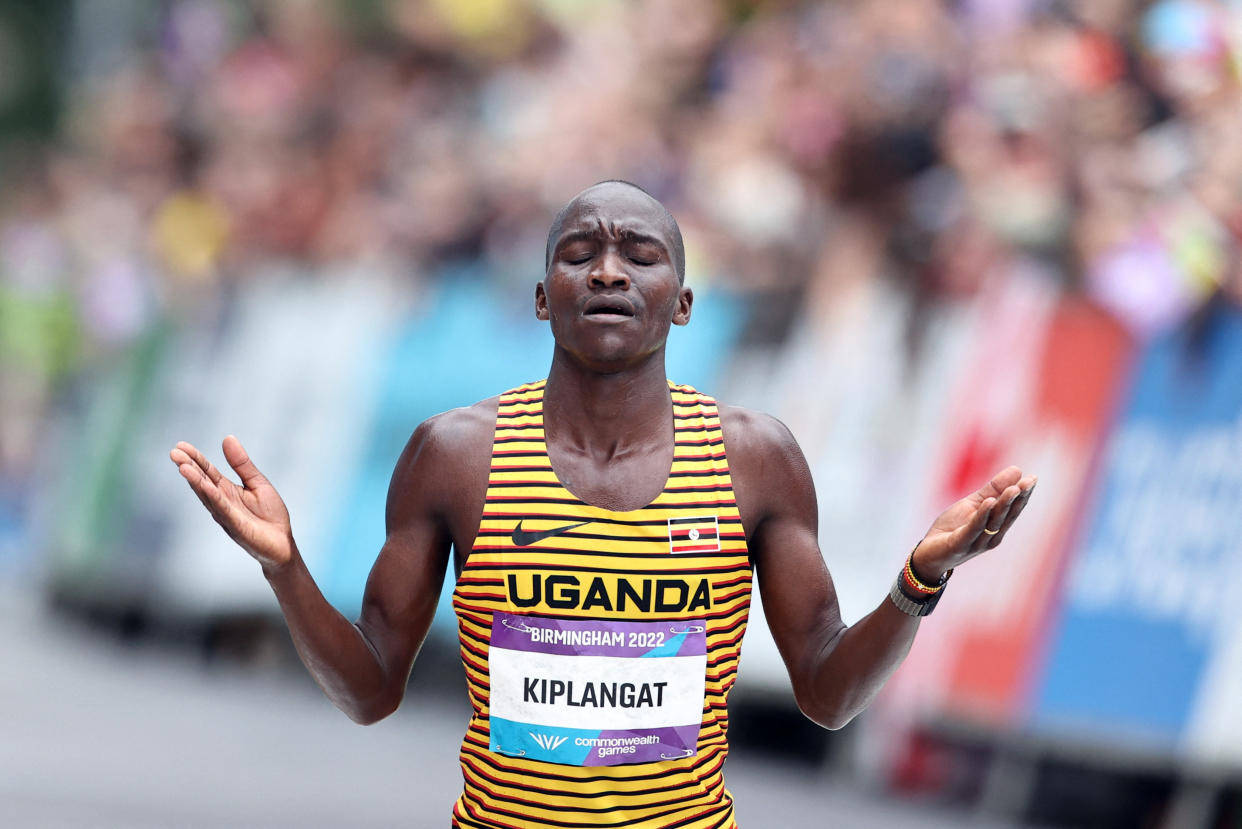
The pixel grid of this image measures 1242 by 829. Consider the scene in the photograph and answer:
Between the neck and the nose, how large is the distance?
17cm

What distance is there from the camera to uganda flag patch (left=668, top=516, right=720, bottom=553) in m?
2.88

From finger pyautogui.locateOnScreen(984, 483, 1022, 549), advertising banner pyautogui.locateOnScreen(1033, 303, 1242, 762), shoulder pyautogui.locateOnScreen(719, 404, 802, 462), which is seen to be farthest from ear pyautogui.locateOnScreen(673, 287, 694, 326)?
advertising banner pyautogui.locateOnScreen(1033, 303, 1242, 762)

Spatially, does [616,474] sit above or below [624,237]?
below

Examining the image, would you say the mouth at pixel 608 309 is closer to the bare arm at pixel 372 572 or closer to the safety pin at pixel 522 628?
the bare arm at pixel 372 572

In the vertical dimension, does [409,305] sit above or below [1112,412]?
above

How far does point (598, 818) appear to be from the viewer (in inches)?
111

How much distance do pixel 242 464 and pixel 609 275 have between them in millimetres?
692

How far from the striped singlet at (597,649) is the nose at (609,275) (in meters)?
0.32

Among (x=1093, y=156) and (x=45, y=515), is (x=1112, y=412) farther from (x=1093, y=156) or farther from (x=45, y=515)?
(x=45, y=515)

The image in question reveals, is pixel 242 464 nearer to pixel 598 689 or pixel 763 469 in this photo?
pixel 598 689

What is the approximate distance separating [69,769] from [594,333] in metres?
6.42

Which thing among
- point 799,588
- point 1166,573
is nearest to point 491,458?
point 799,588

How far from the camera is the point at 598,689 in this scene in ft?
9.44

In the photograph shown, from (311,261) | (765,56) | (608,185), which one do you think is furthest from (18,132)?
(608,185)
